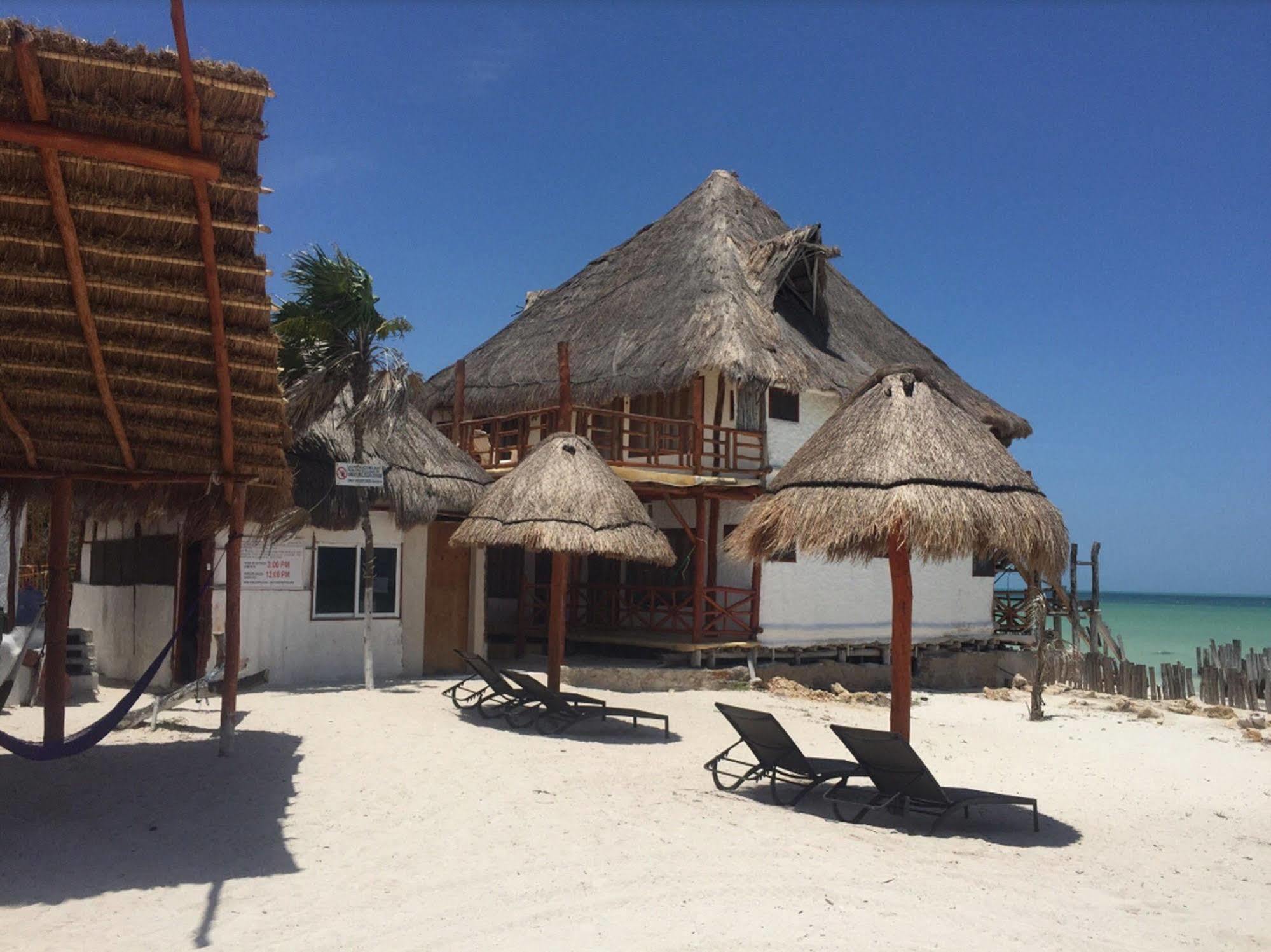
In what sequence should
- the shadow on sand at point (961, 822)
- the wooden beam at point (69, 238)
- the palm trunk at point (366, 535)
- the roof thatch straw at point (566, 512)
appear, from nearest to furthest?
the wooden beam at point (69, 238) → the shadow on sand at point (961, 822) → the roof thatch straw at point (566, 512) → the palm trunk at point (366, 535)

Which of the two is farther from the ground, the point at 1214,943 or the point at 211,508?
the point at 211,508

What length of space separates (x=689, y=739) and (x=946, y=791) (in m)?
3.38

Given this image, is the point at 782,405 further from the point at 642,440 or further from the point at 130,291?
the point at 130,291

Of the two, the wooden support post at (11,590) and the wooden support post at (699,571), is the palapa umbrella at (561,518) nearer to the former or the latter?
the wooden support post at (11,590)

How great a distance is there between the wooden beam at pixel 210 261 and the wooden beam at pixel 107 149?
76 millimetres

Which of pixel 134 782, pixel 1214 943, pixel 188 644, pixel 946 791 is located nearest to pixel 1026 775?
pixel 946 791

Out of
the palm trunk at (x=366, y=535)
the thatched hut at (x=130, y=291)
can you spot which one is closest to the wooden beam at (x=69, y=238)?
the thatched hut at (x=130, y=291)

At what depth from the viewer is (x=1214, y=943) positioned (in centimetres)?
529

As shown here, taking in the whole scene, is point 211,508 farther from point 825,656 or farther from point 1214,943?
point 825,656

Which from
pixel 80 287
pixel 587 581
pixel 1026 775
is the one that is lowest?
pixel 1026 775

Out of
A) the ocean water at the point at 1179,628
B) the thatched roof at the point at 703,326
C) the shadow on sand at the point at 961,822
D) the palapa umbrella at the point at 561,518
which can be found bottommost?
the ocean water at the point at 1179,628

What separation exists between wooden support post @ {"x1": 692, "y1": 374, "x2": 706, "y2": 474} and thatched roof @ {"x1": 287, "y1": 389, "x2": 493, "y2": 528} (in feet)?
10.1

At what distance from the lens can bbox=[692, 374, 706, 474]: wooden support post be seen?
15461 millimetres

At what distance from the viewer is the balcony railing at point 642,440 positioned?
1563 cm
